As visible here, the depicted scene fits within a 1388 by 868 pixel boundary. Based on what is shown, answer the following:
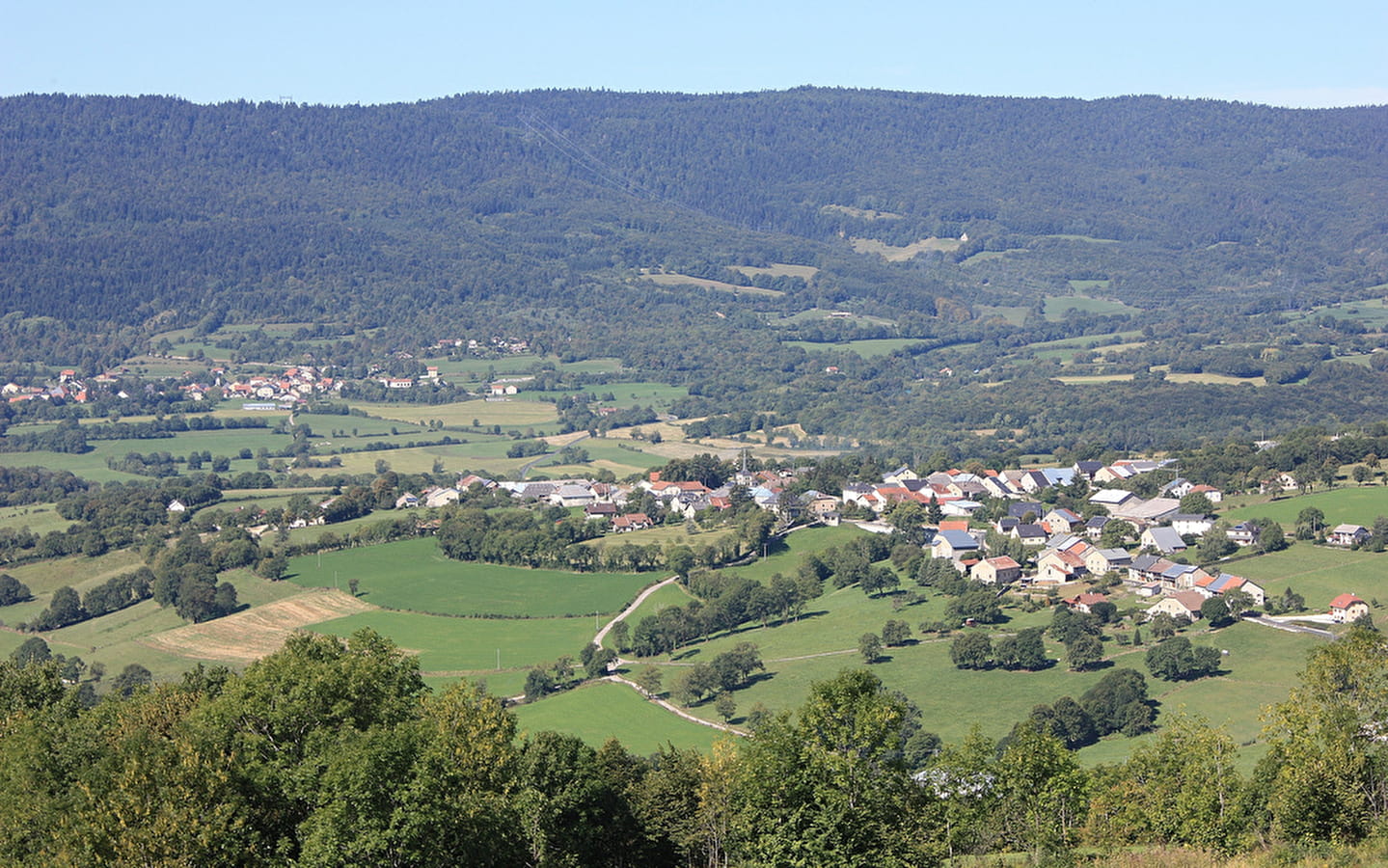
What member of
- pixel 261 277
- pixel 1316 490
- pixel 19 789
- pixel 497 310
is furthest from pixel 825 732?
pixel 261 277

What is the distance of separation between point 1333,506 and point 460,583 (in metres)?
39.7

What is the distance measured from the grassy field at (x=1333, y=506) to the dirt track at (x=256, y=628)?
132 feet

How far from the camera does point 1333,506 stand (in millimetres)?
64312

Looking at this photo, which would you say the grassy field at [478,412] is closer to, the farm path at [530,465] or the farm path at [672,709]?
the farm path at [530,465]

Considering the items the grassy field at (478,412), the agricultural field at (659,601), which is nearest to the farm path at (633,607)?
the agricultural field at (659,601)

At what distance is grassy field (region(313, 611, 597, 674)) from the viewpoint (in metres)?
54.2

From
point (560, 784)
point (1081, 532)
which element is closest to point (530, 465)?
point (1081, 532)

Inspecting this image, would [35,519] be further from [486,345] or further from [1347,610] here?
[486,345]

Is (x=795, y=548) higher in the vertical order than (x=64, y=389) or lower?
lower

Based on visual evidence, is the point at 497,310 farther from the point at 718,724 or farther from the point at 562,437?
the point at 718,724

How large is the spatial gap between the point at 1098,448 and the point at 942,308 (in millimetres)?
98589

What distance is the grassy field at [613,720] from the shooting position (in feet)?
147

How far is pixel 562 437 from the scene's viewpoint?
394 ft

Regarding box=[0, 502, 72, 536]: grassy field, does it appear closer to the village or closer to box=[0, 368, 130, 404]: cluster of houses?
the village
